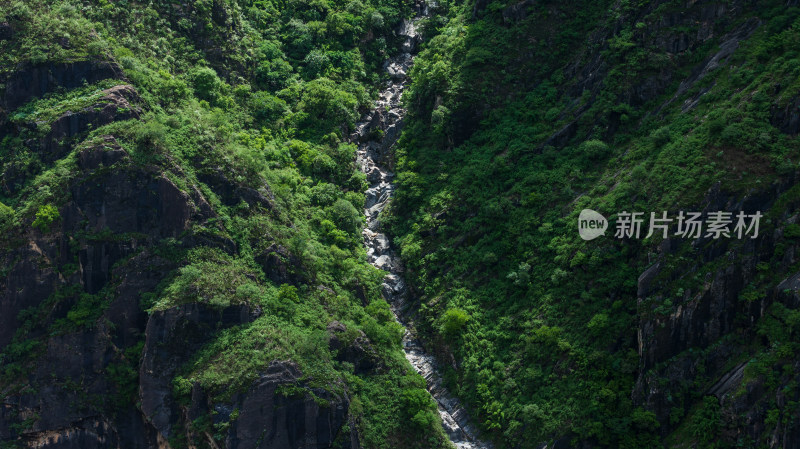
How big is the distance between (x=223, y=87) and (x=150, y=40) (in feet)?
26.8

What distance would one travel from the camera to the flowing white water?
63.8 meters

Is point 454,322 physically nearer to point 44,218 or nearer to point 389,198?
point 389,198

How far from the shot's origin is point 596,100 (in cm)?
7294

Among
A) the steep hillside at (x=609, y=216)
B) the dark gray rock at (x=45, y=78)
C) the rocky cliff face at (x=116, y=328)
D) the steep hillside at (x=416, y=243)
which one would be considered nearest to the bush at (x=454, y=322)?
the steep hillside at (x=609, y=216)

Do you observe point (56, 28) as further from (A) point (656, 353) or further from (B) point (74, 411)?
(A) point (656, 353)

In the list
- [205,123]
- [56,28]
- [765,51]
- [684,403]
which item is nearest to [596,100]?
[765,51]

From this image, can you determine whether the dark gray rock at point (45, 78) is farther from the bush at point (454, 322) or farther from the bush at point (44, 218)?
the bush at point (454, 322)

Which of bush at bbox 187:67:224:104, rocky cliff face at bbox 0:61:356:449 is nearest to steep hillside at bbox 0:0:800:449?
rocky cliff face at bbox 0:61:356:449

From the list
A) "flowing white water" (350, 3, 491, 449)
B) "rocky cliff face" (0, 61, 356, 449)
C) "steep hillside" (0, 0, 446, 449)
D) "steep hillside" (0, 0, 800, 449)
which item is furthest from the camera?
"flowing white water" (350, 3, 491, 449)

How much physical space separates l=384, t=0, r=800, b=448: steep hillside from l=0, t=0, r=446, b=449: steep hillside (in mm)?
7426

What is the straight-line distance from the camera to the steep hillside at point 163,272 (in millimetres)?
57875

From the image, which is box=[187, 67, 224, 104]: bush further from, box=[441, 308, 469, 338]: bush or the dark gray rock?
box=[441, 308, 469, 338]: bush

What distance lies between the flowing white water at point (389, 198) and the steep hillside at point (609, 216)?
1575 millimetres

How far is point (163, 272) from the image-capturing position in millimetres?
62125
